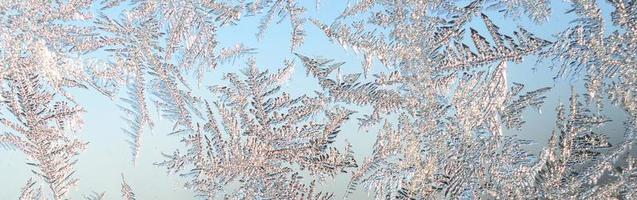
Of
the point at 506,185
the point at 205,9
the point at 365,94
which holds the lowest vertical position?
the point at 506,185

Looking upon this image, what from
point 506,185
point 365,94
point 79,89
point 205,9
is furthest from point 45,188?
point 506,185

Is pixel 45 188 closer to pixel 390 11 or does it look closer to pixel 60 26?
pixel 60 26

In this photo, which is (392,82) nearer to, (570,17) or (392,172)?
(392,172)

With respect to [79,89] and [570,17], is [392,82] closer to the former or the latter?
[570,17]

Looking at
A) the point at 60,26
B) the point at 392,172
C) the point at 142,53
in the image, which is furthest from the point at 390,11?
the point at 60,26

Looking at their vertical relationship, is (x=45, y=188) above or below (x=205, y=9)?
below

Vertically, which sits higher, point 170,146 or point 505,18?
point 505,18
